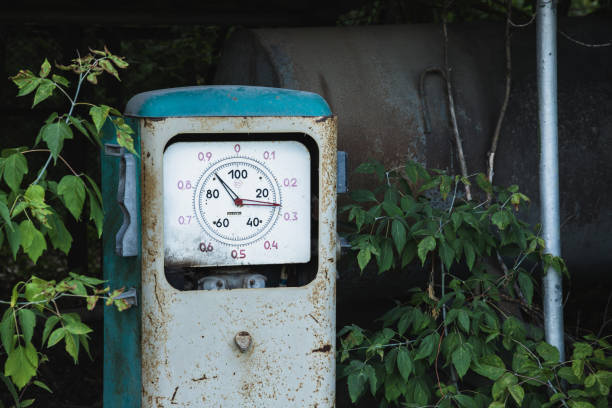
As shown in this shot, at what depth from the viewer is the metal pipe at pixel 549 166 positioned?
9.84ft

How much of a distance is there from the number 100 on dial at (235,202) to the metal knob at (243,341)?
202 mm

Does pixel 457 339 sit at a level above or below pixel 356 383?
above

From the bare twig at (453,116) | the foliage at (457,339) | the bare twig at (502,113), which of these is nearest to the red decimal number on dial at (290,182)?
the foliage at (457,339)

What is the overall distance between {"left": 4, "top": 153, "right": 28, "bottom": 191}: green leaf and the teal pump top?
0.34 meters

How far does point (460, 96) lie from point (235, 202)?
1709mm

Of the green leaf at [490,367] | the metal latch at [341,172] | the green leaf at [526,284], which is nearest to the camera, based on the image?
the metal latch at [341,172]

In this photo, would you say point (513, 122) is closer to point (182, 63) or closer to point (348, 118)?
point (348, 118)

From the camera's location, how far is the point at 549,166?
9.89 ft

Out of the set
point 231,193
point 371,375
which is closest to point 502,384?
point 371,375

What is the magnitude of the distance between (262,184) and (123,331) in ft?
2.15

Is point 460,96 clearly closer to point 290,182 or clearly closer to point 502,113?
point 502,113

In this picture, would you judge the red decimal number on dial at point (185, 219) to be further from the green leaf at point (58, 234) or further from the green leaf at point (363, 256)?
the green leaf at point (363, 256)

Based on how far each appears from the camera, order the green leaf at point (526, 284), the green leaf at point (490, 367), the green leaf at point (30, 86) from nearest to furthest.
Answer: the green leaf at point (30, 86), the green leaf at point (490, 367), the green leaf at point (526, 284)

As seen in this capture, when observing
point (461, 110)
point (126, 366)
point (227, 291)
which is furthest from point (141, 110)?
point (461, 110)
